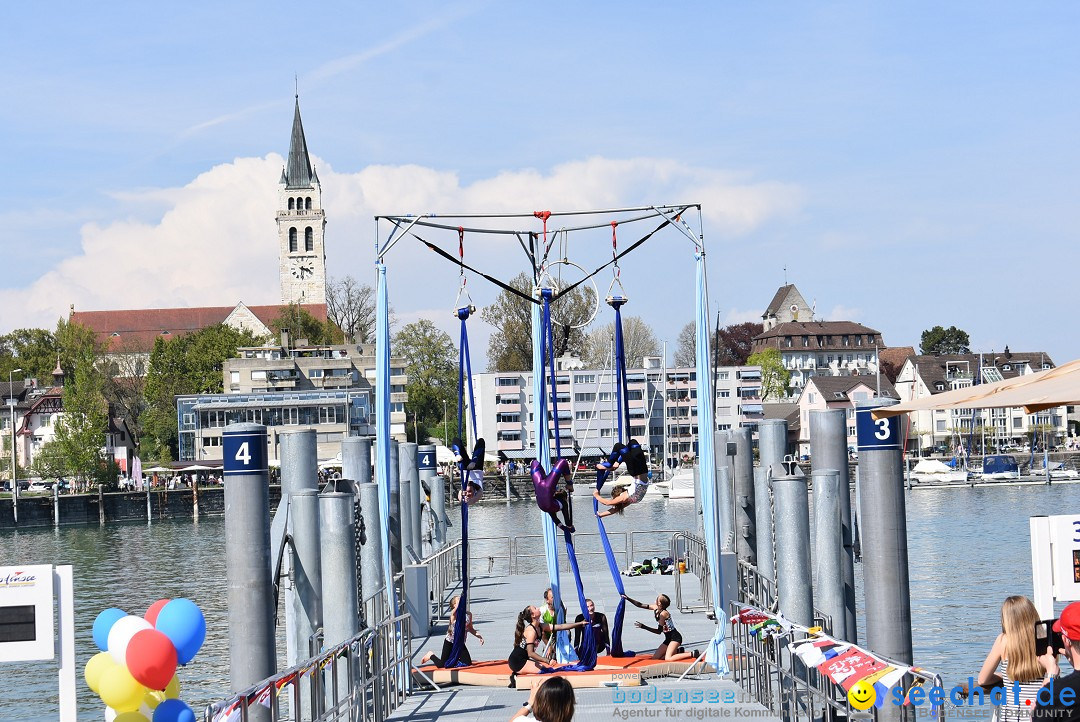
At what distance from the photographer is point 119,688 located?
12070mm

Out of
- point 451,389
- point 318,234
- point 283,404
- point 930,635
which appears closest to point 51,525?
point 283,404

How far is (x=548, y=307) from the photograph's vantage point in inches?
727

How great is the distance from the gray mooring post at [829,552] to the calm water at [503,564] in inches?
316

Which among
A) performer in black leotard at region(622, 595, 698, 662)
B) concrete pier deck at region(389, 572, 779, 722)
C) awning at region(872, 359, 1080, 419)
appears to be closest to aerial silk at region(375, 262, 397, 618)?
concrete pier deck at region(389, 572, 779, 722)

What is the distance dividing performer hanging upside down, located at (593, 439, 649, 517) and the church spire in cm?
18210

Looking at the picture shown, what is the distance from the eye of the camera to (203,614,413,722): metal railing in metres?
9.81

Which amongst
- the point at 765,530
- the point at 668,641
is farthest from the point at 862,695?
the point at 765,530

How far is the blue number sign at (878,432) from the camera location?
40.0 feet

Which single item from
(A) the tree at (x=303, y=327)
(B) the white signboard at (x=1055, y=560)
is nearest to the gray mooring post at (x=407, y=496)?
(B) the white signboard at (x=1055, y=560)

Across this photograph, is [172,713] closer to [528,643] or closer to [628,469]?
[528,643]

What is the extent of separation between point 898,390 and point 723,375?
20982mm

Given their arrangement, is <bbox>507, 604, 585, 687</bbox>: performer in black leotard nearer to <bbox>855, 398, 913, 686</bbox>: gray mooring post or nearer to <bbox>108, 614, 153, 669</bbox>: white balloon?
<bbox>855, 398, 913, 686</bbox>: gray mooring post

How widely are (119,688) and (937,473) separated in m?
102

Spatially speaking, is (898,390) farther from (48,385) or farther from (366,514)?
(366,514)
